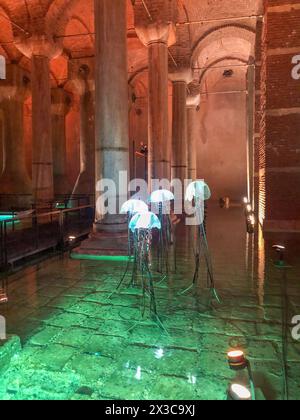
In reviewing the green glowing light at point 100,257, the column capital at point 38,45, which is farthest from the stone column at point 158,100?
the green glowing light at point 100,257

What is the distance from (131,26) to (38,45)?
19.2ft

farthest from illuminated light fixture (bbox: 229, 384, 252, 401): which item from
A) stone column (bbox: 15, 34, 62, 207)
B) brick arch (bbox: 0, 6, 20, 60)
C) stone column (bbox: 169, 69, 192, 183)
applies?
brick arch (bbox: 0, 6, 20, 60)

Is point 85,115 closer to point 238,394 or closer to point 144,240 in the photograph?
point 144,240

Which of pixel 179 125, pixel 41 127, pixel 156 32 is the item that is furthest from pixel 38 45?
pixel 179 125

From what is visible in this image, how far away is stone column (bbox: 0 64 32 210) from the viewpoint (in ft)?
51.2

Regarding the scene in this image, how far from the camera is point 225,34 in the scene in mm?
16812

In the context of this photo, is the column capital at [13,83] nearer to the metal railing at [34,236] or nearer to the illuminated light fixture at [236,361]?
the metal railing at [34,236]

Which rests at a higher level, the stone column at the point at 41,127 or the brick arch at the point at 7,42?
the brick arch at the point at 7,42

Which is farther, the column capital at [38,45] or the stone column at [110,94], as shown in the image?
the column capital at [38,45]

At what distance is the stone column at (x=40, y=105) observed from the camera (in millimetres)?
11461

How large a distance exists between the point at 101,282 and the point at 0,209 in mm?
11153

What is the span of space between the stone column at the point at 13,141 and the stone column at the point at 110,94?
9.18 m

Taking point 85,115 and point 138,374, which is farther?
point 85,115
